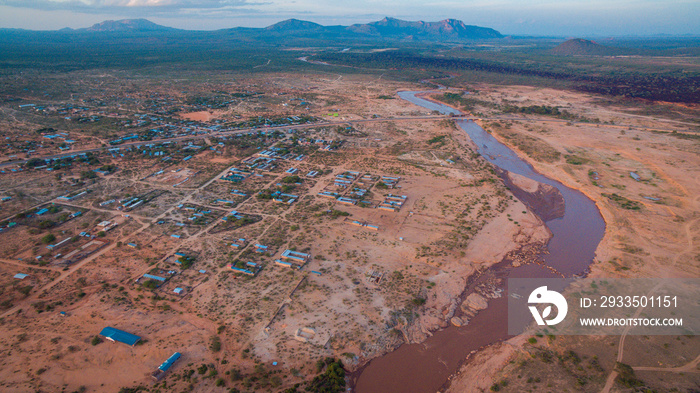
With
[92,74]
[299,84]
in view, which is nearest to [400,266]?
[299,84]

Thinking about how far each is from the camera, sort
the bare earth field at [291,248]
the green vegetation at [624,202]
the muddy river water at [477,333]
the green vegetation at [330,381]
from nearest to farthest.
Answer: the green vegetation at [330,381]
the muddy river water at [477,333]
the bare earth field at [291,248]
the green vegetation at [624,202]

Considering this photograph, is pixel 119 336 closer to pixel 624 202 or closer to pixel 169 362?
pixel 169 362

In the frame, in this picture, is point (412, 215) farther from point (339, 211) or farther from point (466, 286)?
point (466, 286)

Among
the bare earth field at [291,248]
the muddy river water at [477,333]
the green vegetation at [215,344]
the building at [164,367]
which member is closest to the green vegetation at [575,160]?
the bare earth field at [291,248]

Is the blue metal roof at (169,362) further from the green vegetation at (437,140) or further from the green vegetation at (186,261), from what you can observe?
the green vegetation at (437,140)

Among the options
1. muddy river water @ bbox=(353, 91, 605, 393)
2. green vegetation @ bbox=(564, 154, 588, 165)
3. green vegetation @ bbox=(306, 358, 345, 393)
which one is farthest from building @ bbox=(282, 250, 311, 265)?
green vegetation @ bbox=(564, 154, 588, 165)

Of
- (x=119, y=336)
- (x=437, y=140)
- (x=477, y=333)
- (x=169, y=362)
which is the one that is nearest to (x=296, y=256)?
(x=169, y=362)

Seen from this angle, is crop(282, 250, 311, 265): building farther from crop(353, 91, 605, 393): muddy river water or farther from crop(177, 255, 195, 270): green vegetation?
crop(353, 91, 605, 393): muddy river water
